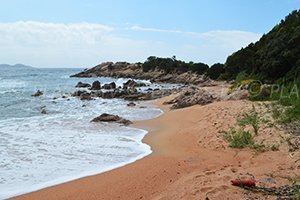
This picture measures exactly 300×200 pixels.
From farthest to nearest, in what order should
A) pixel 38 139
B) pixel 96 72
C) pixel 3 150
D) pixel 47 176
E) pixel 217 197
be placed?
pixel 96 72, pixel 38 139, pixel 3 150, pixel 47 176, pixel 217 197

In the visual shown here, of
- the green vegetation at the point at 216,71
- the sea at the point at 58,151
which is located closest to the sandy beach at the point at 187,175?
the sea at the point at 58,151

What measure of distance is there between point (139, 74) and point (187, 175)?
227 ft

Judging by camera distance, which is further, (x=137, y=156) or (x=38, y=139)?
(x=38, y=139)

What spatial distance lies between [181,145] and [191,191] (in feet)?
15.5

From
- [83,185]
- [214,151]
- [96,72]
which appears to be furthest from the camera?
[96,72]

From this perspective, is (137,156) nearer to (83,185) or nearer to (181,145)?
(181,145)

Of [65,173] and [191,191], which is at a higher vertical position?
[191,191]

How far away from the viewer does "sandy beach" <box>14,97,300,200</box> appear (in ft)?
17.2

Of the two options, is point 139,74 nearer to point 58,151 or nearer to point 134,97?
point 134,97

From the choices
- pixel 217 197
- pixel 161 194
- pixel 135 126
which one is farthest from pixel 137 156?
pixel 135 126

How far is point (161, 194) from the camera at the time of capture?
5457 millimetres

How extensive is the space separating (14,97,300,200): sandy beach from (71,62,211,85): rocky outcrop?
120 ft

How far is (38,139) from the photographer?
11.2 meters

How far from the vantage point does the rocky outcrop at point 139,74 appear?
54.0 m
